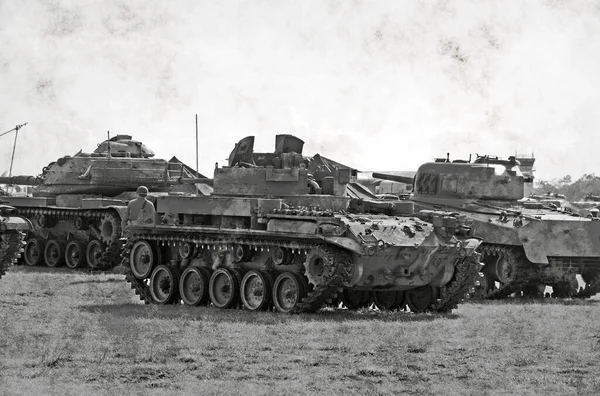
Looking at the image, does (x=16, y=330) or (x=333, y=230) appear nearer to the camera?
(x=16, y=330)

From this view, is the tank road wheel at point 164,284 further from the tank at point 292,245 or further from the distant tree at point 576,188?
the distant tree at point 576,188

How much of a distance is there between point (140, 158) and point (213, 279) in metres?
15.1

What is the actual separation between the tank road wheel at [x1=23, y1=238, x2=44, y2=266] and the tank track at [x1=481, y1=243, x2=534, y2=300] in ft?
49.4

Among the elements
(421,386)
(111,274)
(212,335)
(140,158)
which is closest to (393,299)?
(212,335)

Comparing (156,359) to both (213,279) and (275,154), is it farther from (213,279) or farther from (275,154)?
(275,154)

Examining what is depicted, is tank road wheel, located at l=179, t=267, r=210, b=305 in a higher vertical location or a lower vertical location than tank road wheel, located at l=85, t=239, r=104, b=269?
lower

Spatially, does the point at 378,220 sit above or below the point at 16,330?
above

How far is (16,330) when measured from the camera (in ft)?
57.9

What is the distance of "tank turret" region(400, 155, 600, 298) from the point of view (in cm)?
2652

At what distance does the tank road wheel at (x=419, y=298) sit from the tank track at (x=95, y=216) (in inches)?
483

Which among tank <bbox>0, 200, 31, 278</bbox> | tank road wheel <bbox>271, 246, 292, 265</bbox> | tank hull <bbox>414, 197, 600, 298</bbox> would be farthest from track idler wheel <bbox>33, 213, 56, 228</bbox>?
tank road wheel <bbox>271, 246, 292, 265</bbox>

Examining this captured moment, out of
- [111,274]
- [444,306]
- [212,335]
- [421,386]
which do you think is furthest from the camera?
[111,274]

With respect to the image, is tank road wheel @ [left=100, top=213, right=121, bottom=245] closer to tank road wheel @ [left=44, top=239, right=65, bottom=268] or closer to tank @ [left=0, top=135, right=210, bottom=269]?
tank @ [left=0, top=135, right=210, bottom=269]

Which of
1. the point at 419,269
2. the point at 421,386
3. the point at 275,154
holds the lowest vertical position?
the point at 421,386
